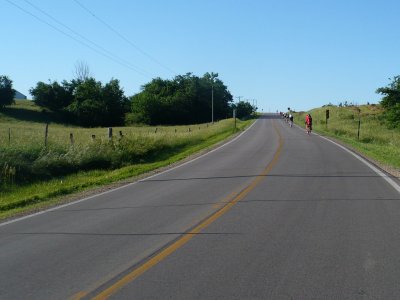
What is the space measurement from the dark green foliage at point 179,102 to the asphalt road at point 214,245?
98.9 metres

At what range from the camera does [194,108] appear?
127062 mm

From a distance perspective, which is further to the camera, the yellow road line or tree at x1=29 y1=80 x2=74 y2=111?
tree at x1=29 y1=80 x2=74 y2=111

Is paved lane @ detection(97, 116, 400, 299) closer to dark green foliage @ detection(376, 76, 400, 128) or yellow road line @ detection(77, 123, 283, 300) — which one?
yellow road line @ detection(77, 123, 283, 300)

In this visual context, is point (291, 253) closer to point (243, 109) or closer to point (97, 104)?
point (97, 104)

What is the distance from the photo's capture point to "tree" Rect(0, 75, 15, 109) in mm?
98625

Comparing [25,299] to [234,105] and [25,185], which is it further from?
[234,105]

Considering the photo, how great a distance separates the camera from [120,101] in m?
116

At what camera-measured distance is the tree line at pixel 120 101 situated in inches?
4099

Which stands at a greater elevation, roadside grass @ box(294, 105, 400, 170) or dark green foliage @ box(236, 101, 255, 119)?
dark green foliage @ box(236, 101, 255, 119)

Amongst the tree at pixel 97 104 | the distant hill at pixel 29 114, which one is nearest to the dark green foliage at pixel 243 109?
the tree at pixel 97 104

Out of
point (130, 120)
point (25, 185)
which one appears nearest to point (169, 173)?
point (25, 185)

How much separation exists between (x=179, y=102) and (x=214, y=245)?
114 meters

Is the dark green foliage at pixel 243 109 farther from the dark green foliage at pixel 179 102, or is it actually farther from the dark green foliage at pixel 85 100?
the dark green foliage at pixel 85 100

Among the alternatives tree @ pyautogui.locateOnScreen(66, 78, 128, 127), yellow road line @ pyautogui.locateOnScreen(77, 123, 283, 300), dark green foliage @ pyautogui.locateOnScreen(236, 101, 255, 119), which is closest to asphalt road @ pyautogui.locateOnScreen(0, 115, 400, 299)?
yellow road line @ pyautogui.locateOnScreen(77, 123, 283, 300)
